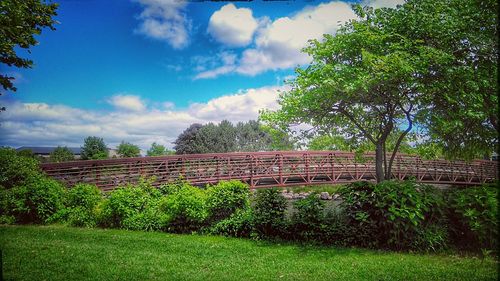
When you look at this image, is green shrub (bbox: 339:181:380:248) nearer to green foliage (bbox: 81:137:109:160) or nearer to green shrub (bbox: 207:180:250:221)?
green shrub (bbox: 207:180:250:221)

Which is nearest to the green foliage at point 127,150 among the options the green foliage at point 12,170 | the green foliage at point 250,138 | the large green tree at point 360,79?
the green foliage at point 250,138

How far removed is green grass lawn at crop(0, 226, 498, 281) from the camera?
4387 millimetres

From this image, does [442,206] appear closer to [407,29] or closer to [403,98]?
[403,98]

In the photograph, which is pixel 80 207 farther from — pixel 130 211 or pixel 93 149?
pixel 93 149

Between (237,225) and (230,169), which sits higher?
(230,169)

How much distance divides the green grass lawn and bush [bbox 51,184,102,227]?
6.08 feet

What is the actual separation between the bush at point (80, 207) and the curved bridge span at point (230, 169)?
4.51 m

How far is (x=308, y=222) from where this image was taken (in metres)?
6.53

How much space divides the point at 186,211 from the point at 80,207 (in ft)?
12.9

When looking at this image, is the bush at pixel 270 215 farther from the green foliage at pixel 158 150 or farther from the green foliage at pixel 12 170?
the green foliage at pixel 158 150

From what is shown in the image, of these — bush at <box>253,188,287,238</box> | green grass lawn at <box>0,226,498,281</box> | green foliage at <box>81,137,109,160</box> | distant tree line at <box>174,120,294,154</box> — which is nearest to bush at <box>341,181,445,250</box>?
green grass lawn at <box>0,226,498,281</box>

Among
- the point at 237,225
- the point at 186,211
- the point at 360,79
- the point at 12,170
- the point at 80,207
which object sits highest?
the point at 360,79

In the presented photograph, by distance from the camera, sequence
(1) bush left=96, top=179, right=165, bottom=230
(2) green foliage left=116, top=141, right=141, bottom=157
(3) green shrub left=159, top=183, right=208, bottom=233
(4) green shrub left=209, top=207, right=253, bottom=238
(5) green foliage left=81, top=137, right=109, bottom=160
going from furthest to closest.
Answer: (2) green foliage left=116, top=141, right=141, bottom=157 < (5) green foliage left=81, top=137, right=109, bottom=160 < (1) bush left=96, top=179, right=165, bottom=230 < (3) green shrub left=159, top=183, right=208, bottom=233 < (4) green shrub left=209, top=207, right=253, bottom=238

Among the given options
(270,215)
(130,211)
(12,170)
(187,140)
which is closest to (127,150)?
(187,140)
